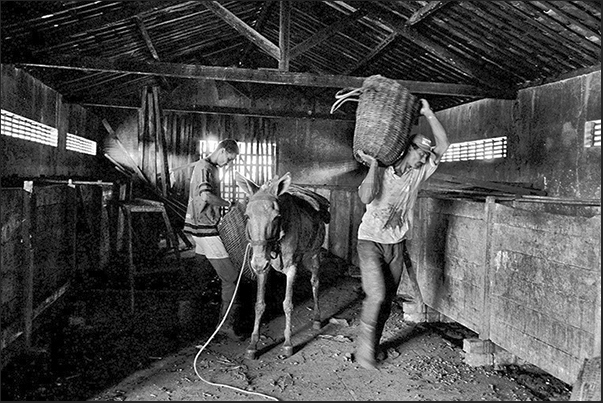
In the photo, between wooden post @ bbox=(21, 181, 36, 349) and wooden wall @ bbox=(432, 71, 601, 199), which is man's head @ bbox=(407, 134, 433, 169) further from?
wooden wall @ bbox=(432, 71, 601, 199)

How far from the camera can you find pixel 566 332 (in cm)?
377

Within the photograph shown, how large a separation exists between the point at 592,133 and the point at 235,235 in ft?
19.7

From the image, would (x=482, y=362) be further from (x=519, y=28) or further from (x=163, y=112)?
(x=163, y=112)

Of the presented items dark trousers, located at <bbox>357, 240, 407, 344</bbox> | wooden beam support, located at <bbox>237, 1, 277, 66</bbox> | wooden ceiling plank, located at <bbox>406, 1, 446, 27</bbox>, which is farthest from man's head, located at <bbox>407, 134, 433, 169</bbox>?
wooden beam support, located at <bbox>237, 1, 277, 66</bbox>

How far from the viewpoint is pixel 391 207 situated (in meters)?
4.86

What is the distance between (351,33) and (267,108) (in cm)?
588

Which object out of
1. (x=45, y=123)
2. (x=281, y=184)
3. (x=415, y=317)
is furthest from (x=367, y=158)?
(x=45, y=123)

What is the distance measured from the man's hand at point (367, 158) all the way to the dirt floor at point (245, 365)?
6.88 feet

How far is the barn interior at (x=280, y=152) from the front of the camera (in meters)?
4.39

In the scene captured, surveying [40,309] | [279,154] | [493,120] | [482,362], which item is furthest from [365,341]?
[279,154]

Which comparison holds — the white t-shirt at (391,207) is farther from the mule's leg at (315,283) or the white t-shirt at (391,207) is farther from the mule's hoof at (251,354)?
the mule's hoof at (251,354)

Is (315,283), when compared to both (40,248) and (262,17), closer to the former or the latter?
(40,248)

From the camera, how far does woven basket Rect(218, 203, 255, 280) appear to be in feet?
23.5

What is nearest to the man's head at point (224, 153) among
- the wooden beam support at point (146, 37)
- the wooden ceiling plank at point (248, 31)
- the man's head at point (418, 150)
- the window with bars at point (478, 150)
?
the man's head at point (418, 150)
